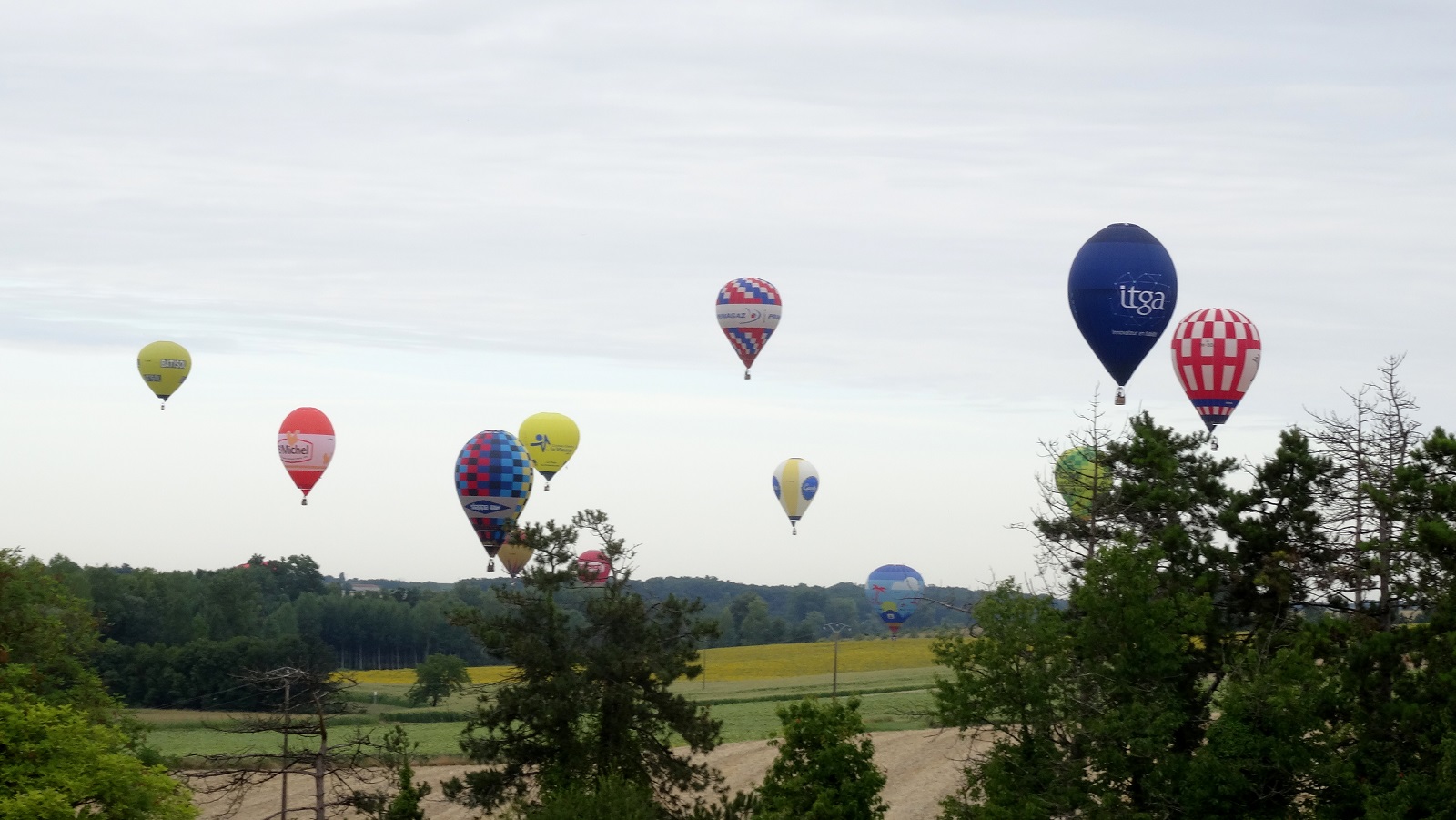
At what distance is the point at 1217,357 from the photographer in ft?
162

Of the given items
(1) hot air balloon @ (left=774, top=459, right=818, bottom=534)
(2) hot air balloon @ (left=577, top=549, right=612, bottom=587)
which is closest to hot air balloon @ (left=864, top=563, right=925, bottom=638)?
(1) hot air balloon @ (left=774, top=459, right=818, bottom=534)

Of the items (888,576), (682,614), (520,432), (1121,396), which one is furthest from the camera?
(888,576)

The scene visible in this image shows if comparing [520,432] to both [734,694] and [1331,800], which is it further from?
[1331,800]

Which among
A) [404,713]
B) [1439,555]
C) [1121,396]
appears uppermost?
[1121,396]

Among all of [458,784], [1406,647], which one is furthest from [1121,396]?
[458,784]

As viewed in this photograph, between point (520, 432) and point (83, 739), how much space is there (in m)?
53.4

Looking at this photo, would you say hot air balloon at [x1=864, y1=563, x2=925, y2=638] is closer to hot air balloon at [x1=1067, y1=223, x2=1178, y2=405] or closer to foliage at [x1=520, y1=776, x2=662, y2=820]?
hot air balloon at [x1=1067, y1=223, x2=1178, y2=405]

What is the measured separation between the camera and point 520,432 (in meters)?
84.7

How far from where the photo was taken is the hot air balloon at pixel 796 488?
9138 centimetres

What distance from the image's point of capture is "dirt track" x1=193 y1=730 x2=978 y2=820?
44312 mm

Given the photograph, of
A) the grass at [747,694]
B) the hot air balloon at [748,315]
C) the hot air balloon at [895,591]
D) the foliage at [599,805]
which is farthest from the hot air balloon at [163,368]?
the foliage at [599,805]

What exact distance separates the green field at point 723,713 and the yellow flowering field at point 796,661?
10.7 ft

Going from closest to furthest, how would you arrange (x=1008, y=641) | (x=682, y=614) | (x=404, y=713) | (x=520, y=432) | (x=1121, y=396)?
(x=1008, y=641) < (x=682, y=614) < (x=1121, y=396) < (x=404, y=713) < (x=520, y=432)

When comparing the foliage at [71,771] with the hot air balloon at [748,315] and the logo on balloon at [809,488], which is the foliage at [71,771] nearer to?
the hot air balloon at [748,315]
